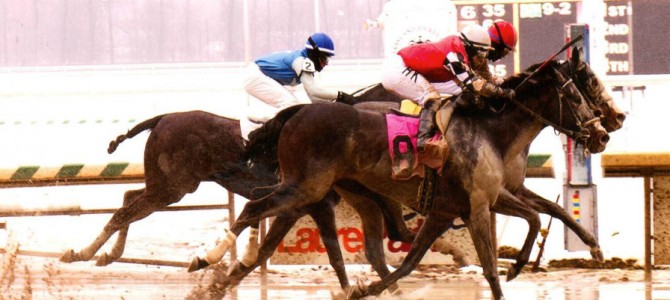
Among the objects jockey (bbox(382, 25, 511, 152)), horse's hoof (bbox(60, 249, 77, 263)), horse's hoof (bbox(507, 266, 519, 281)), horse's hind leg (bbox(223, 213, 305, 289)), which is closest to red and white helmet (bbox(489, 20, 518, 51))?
jockey (bbox(382, 25, 511, 152))

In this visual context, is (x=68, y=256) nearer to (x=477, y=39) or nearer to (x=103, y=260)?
(x=103, y=260)

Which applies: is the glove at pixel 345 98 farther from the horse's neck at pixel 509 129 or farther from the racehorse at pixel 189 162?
the horse's neck at pixel 509 129

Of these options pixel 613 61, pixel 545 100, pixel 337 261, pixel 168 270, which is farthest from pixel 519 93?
pixel 613 61

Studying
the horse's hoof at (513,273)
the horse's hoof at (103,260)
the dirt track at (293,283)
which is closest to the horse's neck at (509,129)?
the horse's hoof at (513,273)

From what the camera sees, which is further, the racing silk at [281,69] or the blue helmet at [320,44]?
the racing silk at [281,69]

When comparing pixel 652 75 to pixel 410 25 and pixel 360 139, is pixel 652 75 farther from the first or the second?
pixel 360 139

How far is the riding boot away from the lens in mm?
7477

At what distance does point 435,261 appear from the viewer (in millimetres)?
9555

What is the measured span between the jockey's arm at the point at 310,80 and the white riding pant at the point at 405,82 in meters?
0.45

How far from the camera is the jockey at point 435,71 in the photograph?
7.57 m

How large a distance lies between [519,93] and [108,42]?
44.9ft

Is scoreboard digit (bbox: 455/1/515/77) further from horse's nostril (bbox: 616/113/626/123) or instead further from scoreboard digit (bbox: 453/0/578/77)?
horse's nostril (bbox: 616/113/626/123)

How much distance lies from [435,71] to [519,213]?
899 millimetres

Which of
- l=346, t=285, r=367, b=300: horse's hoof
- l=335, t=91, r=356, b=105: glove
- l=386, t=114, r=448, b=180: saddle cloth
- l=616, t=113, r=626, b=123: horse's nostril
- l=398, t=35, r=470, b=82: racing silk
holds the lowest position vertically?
l=346, t=285, r=367, b=300: horse's hoof
